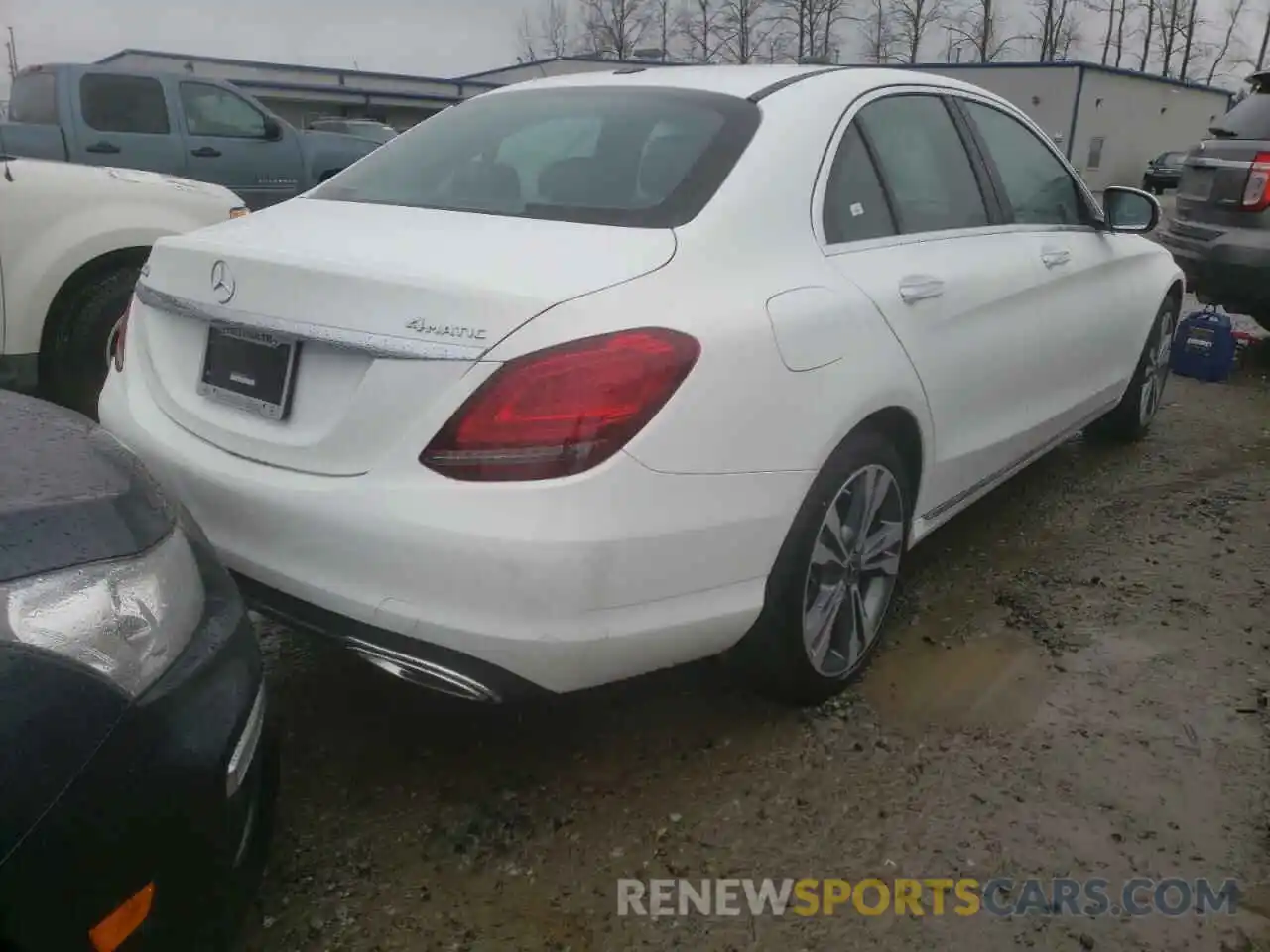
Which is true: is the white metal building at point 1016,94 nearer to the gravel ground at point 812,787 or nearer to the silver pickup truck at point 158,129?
the silver pickup truck at point 158,129

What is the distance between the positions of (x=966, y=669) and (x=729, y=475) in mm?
1242

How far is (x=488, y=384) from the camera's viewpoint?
1892 mm

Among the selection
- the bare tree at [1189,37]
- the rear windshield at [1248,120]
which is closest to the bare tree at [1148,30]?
the bare tree at [1189,37]

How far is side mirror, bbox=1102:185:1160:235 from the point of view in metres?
4.18

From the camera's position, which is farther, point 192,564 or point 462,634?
point 462,634

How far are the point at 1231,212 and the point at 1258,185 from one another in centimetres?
21

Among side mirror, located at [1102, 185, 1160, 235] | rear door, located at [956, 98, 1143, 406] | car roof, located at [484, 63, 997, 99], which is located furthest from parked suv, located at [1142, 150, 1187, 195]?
car roof, located at [484, 63, 997, 99]

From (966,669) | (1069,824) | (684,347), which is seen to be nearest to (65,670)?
(684,347)

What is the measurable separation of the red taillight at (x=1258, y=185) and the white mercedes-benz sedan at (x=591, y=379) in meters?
3.83

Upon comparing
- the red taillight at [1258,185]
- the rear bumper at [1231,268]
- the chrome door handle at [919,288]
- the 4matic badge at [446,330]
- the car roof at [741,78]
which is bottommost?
the rear bumper at [1231,268]

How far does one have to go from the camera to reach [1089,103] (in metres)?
34.9

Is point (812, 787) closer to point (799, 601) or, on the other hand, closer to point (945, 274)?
point (799, 601)

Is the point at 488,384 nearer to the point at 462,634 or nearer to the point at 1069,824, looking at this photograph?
the point at 462,634

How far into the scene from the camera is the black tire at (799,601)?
2.35 m
